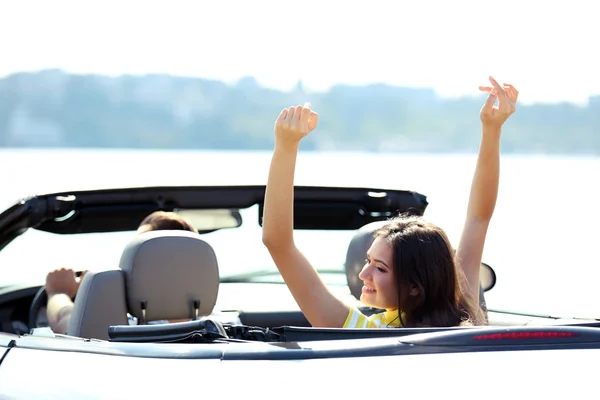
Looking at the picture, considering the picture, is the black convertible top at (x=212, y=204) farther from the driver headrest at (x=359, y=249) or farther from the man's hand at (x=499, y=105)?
the man's hand at (x=499, y=105)

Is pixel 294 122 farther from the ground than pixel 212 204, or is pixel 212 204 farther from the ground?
pixel 294 122

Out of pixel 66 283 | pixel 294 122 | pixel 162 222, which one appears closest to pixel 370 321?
pixel 294 122

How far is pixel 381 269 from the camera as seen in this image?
2.86 m

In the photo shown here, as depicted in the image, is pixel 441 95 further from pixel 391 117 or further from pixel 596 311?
pixel 596 311

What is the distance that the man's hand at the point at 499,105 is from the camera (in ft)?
10.2

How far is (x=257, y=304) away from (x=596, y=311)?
9.90m

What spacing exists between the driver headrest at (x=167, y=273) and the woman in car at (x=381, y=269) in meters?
0.75

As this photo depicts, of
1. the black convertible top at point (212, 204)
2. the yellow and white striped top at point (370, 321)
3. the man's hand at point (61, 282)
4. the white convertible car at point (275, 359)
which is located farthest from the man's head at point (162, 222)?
the yellow and white striped top at point (370, 321)

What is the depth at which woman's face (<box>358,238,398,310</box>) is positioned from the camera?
9.30ft

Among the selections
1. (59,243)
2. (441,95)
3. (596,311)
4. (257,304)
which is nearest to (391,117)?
(441,95)

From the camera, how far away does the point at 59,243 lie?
93.9 feet

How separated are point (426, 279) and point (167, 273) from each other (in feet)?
3.72

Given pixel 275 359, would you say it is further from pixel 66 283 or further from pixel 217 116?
pixel 217 116

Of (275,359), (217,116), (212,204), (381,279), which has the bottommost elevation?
(275,359)
